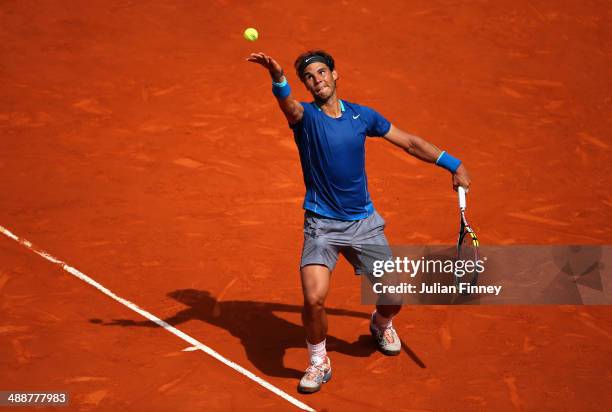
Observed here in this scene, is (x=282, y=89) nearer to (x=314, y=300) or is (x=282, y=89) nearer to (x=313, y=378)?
(x=314, y=300)

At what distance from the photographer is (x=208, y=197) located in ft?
34.7

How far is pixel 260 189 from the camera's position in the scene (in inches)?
423

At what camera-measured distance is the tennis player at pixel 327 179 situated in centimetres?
716

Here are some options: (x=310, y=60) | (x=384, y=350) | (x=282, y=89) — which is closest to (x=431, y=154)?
(x=310, y=60)

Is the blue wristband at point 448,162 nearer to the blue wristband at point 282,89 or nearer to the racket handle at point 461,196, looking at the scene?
the racket handle at point 461,196

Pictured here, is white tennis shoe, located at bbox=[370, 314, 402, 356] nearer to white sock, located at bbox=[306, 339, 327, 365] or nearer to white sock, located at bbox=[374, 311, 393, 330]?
white sock, located at bbox=[374, 311, 393, 330]

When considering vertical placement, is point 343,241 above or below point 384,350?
above

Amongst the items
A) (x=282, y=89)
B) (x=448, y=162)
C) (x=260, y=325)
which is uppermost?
(x=282, y=89)

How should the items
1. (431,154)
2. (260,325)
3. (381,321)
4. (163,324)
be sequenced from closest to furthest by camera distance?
(431,154) → (381,321) → (163,324) → (260,325)

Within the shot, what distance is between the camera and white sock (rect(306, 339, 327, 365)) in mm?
7395

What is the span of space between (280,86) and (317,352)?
7.07ft

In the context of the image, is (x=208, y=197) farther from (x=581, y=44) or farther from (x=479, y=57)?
(x=581, y=44)

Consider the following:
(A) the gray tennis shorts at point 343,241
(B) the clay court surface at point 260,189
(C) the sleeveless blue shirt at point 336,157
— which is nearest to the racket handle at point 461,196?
(A) the gray tennis shorts at point 343,241

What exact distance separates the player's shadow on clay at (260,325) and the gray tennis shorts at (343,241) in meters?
1.00
